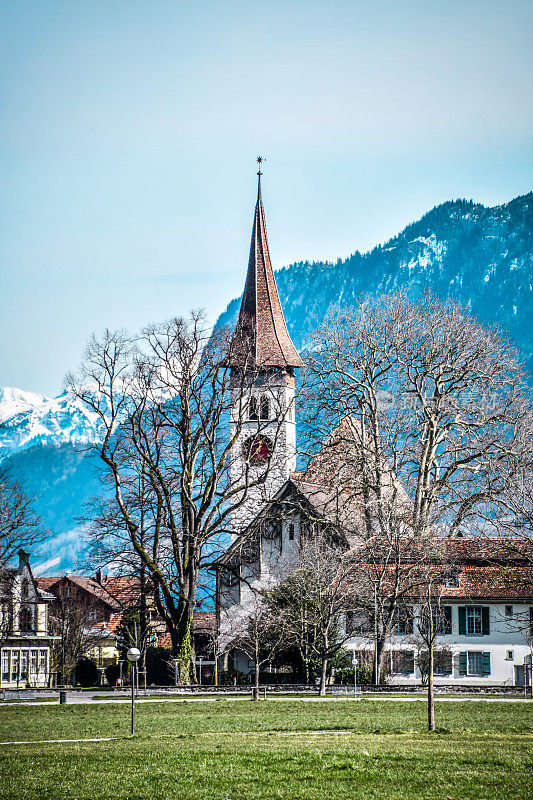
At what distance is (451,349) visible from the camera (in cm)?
5194

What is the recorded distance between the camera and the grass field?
50.8ft

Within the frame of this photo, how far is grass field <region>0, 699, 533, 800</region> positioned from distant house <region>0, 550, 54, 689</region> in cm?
3967

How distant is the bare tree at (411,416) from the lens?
50000 mm

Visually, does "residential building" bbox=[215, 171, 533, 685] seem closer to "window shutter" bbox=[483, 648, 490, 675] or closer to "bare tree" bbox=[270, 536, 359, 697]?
"window shutter" bbox=[483, 648, 490, 675]

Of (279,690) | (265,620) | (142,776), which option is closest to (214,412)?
(265,620)

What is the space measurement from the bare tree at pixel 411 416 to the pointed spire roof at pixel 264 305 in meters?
17.7

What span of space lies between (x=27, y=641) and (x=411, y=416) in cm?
3205

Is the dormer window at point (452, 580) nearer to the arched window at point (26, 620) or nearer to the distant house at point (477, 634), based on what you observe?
the distant house at point (477, 634)

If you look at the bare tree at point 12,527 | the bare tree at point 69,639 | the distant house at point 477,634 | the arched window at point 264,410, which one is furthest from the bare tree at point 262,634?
the arched window at point 264,410

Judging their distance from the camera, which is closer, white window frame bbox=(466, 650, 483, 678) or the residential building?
the residential building

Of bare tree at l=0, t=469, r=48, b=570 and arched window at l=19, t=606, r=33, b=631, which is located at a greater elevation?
bare tree at l=0, t=469, r=48, b=570

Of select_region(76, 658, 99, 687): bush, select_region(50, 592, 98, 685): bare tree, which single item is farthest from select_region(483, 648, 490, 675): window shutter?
select_region(50, 592, 98, 685): bare tree

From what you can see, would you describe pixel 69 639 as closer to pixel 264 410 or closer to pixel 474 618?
pixel 264 410

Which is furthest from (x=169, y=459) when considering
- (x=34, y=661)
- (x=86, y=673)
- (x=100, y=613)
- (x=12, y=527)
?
(x=100, y=613)
